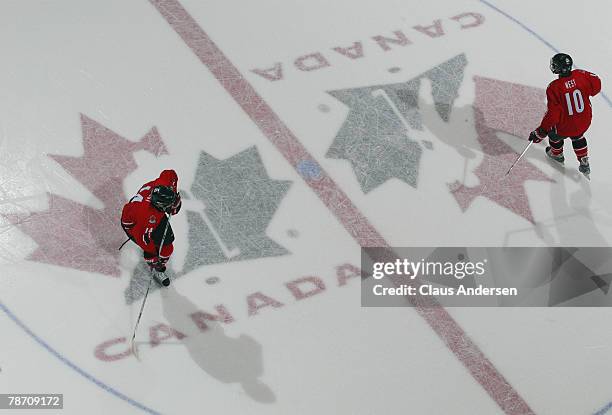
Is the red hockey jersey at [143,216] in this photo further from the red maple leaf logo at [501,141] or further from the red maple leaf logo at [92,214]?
the red maple leaf logo at [501,141]

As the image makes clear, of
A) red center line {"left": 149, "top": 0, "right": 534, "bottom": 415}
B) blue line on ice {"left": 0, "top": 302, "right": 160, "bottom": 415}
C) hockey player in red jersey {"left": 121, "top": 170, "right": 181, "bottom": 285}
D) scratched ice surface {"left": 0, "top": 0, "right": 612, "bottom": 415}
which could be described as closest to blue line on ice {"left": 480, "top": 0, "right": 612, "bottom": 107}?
scratched ice surface {"left": 0, "top": 0, "right": 612, "bottom": 415}

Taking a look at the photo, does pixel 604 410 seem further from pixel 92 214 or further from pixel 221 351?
pixel 92 214

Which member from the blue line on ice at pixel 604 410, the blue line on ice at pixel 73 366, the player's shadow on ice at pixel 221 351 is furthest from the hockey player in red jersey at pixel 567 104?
the blue line on ice at pixel 73 366

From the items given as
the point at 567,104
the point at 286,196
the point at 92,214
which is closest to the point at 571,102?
the point at 567,104

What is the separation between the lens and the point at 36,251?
5.06 meters

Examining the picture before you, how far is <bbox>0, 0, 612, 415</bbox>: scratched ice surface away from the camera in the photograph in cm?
475

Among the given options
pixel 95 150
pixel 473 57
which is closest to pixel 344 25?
pixel 473 57

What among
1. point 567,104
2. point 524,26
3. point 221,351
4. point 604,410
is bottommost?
point 604,410

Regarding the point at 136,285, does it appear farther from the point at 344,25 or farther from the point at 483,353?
the point at 344,25

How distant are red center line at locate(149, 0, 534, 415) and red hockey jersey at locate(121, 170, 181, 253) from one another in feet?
3.84

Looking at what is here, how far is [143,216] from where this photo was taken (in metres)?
4.65

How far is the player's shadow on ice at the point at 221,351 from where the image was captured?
4.69 meters

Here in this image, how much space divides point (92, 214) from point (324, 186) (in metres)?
1.38

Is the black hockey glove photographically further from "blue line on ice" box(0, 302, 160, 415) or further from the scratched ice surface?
"blue line on ice" box(0, 302, 160, 415)
